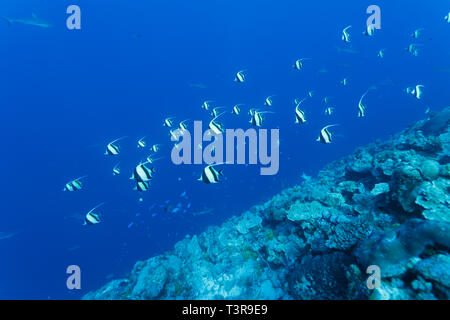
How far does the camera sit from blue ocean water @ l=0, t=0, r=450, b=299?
112 feet

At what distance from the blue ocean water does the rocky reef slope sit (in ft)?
10.1

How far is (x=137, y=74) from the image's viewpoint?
303 ft

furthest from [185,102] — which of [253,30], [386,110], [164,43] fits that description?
[253,30]

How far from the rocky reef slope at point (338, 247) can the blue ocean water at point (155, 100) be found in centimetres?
307

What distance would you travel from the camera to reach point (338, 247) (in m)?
4.87

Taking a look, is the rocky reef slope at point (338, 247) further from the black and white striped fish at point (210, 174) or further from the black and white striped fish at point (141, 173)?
the black and white striped fish at point (141, 173)

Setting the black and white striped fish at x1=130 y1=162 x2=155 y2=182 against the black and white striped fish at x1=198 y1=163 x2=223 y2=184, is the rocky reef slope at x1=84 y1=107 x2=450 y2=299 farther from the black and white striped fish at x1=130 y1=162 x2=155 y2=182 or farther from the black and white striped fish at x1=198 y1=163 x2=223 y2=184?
the black and white striped fish at x1=130 y1=162 x2=155 y2=182

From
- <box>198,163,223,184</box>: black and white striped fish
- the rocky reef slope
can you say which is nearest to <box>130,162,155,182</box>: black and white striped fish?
<box>198,163,223,184</box>: black and white striped fish

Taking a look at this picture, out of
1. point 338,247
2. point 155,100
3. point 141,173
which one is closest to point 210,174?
point 141,173

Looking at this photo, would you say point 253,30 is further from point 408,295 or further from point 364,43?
point 408,295

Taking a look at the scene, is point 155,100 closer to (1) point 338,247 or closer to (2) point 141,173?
(2) point 141,173

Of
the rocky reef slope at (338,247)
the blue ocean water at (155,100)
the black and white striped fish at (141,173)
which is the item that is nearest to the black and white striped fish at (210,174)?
the black and white striped fish at (141,173)

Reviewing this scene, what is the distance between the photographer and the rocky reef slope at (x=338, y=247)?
3619 mm
